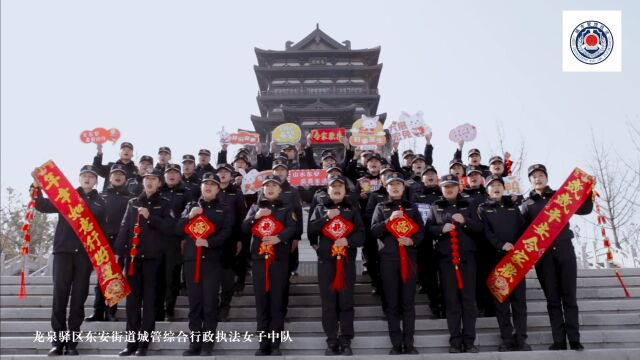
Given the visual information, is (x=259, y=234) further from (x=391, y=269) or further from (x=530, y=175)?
(x=530, y=175)

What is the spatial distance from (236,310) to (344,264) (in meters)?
1.95

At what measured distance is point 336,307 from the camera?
4.62 meters

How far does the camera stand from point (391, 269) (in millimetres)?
4609

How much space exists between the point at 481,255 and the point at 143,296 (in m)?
4.10

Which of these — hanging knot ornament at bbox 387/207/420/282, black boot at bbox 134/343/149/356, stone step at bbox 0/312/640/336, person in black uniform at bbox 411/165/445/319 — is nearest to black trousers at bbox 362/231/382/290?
person in black uniform at bbox 411/165/445/319

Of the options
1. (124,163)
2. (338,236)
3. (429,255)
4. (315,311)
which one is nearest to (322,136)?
(124,163)

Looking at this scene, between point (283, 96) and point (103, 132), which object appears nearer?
point (103, 132)

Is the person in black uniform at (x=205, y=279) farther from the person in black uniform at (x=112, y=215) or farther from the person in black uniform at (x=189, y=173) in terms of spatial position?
the person in black uniform at (x=189, y=173)

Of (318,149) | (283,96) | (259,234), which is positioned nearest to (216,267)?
(259,234)

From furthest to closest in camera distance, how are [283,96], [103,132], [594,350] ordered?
[283,96], [103,132], [594,350]

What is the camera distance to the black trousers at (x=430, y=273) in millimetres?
5504

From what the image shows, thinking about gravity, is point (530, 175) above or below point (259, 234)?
above

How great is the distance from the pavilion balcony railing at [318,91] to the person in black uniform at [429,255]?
60.5 feet

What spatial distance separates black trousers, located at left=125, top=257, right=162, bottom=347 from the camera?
468 cm
